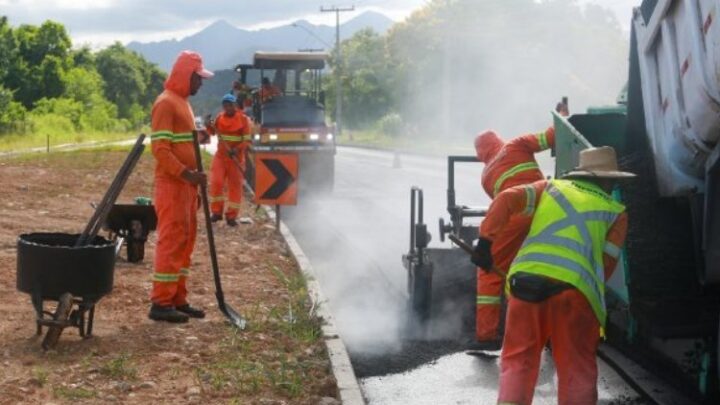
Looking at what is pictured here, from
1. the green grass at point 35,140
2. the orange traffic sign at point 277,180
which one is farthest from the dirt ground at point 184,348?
the green grass at point 35,140

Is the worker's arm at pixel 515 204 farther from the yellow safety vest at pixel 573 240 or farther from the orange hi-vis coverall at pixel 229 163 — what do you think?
the orange hi-vis coverall at pixel 229 163

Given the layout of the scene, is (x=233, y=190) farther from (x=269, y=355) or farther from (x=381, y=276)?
(x=269, y=355)

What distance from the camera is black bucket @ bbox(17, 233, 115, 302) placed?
225 inches

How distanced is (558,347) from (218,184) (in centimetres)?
850

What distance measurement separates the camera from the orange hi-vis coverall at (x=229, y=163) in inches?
486

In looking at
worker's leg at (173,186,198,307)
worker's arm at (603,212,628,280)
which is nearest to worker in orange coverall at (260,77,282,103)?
worker's leg at (173,186,198,307)

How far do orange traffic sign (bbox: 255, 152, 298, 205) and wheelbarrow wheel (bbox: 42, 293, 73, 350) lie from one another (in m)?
5.00

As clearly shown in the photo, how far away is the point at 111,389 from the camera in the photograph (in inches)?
205

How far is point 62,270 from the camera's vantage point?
5738mm

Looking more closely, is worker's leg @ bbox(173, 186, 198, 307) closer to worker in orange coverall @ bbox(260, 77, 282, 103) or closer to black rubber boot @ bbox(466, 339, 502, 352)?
black rubber boot @ bbox(466, 339, 502, 352)

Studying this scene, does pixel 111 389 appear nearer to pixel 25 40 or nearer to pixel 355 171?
pixel 355 171

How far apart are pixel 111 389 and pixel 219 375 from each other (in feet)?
2.03

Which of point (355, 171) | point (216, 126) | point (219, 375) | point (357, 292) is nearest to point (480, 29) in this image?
point (355, 171)

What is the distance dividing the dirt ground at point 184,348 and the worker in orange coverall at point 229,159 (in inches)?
89.2
